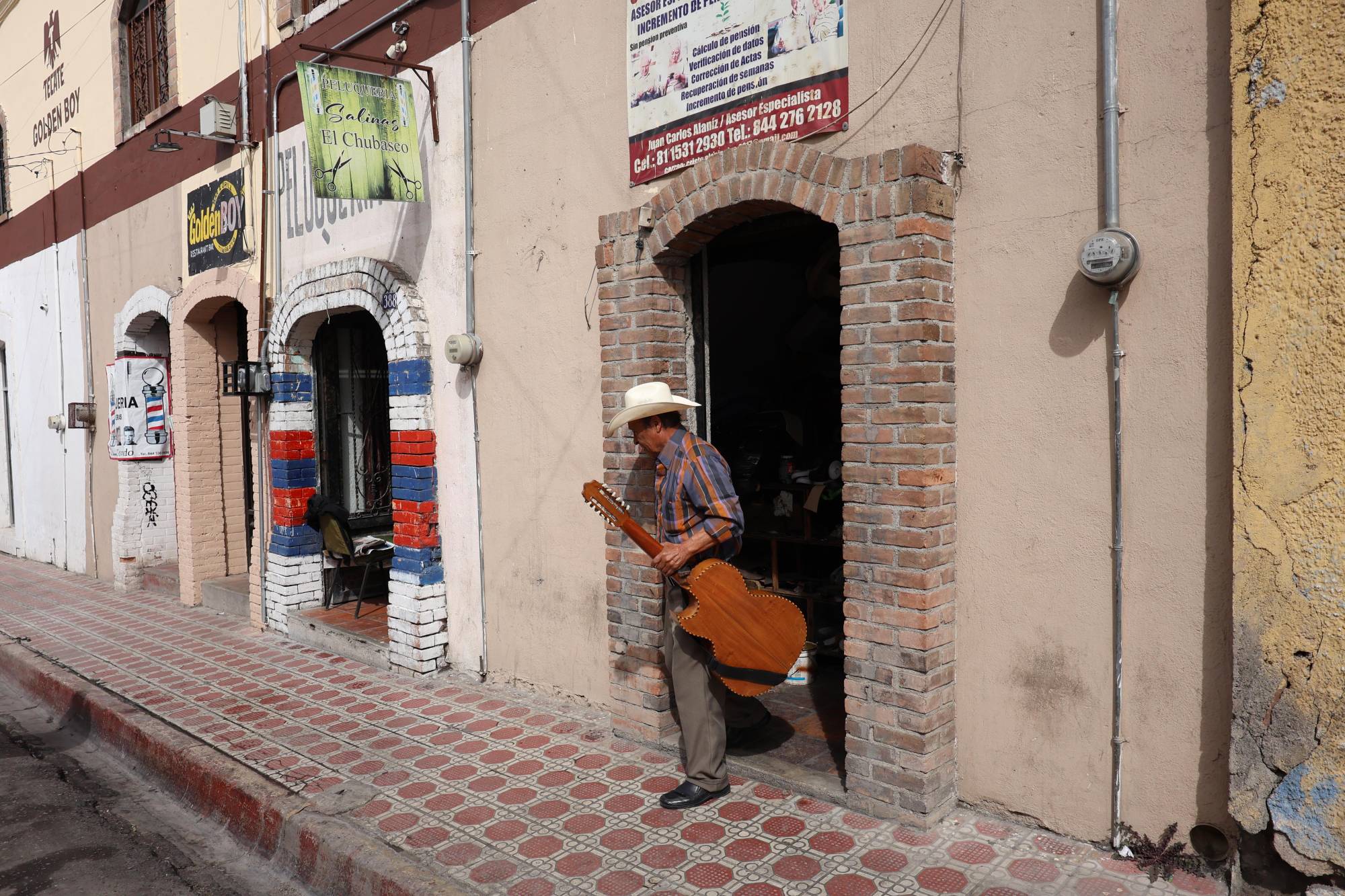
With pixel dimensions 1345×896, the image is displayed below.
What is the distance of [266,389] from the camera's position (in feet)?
25.7

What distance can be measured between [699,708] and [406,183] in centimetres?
410

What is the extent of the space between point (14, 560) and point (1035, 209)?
48.5ft

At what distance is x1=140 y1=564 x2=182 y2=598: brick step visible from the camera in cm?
1005

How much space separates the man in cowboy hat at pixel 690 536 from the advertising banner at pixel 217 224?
574 centimetres

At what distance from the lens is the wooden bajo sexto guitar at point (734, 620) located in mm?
4012

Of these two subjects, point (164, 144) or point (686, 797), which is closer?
point (686, 797)

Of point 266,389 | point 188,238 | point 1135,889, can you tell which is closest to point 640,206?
point 1135,889

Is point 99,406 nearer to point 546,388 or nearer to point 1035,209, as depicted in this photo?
point 546,388

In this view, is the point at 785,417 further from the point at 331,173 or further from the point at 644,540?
the point at 331,173

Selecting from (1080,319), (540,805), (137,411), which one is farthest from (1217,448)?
(137,411)

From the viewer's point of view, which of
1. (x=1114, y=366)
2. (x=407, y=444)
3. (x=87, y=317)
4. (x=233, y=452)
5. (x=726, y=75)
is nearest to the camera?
(x=1114, y=366)

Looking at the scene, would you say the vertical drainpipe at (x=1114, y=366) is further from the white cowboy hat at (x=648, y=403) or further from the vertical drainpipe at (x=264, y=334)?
the vertical drainpipe at (x=264, y=334)

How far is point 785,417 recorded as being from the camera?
6.27 m

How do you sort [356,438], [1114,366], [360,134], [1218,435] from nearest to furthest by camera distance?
[1218,435] < [1114,366] < [360,134] < [356,438]
